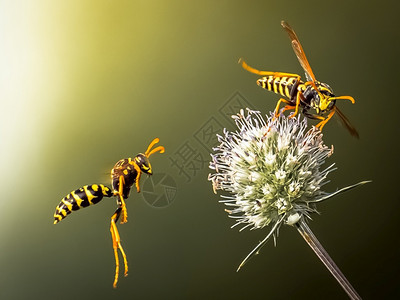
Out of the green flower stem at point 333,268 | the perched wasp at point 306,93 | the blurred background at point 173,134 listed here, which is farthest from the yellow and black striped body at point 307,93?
the blurred background at point 173,134

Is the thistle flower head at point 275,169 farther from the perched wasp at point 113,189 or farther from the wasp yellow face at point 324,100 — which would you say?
the perched wasp at point 113,189

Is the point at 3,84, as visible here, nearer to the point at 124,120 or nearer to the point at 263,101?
the point at 124,120

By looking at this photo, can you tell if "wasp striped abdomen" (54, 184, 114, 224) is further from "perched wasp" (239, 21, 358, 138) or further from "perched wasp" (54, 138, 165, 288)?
"perched wasp" (239, 21, 358, 138)

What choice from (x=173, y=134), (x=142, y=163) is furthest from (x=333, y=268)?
(x=173, y=134)

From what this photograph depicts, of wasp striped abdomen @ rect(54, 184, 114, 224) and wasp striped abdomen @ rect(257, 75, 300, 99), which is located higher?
wasp striped abdomen @ rect(54, 184, 114, 224)

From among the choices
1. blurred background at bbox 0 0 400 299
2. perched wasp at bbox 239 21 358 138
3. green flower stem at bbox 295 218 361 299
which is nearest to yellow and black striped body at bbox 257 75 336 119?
perched wasp at bbox 239 21 358 138

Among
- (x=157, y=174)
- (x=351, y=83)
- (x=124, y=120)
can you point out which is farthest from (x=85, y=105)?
(x=351, y=83)
